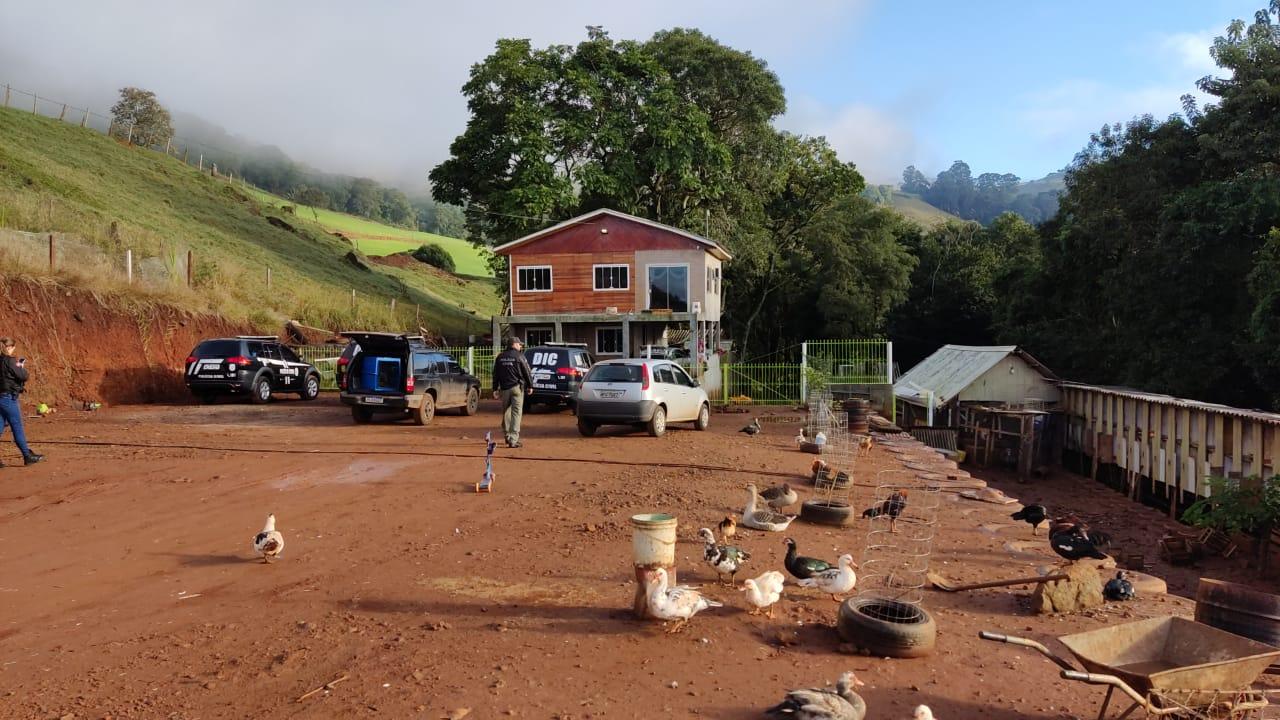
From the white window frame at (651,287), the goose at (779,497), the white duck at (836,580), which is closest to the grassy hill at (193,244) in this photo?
the white window frame at (651,287)

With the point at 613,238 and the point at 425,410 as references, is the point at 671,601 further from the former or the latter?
the point at 613,238

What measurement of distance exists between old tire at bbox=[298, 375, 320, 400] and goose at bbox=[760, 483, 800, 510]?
1699cm

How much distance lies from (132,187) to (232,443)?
40.6 meters

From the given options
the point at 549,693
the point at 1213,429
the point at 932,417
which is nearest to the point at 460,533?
the point at 549,693

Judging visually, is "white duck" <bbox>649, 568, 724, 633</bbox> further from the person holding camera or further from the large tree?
the large tree

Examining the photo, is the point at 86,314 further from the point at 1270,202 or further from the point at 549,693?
the point at 1270,202

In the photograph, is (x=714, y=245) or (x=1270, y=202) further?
(x=714, y=245)

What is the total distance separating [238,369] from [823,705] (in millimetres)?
19817

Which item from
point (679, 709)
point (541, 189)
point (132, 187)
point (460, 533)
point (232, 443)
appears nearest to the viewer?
point (679, 709)

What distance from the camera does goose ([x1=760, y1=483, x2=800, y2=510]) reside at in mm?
9312

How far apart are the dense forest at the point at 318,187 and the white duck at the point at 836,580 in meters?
110

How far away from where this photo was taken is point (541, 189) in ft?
109

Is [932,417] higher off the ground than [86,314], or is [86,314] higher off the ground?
[86,314]

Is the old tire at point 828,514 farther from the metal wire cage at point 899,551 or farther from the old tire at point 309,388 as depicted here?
the old tire at point 309,388
